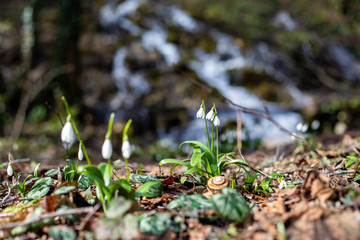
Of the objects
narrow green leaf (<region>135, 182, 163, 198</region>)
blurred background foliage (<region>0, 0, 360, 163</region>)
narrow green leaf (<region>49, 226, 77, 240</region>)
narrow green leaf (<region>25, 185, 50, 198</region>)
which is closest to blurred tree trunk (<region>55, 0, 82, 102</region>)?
blurred background foliage (<region>0, 0, 360, 163</region>)

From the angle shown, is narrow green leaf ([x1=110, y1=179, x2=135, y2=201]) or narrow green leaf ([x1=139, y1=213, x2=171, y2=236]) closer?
narrow green leaf ([x1=139, y1=213, x2=171, y2=236])

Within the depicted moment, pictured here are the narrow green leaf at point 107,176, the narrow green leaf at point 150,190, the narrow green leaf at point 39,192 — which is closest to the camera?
the narrow green leaf at point 107,176

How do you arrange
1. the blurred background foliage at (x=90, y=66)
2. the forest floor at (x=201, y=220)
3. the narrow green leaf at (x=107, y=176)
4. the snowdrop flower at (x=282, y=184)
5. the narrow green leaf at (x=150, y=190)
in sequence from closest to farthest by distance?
the forest floor at (x=201, y=220) → the narrow green leaf at (x=107, y=176) → the narrow green leaf at (x=150, y=190) → the snowdrop flower at (x=282, y=184) → the blurred background foliage at (x=90, y=66)

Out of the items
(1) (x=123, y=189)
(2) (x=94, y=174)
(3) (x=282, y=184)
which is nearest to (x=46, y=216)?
(2) (x=94, y=174)

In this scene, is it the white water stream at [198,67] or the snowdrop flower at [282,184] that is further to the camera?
the white water stream at [198,67]

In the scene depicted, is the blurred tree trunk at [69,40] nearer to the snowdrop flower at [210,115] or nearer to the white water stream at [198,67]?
the white water stream at [198,67]

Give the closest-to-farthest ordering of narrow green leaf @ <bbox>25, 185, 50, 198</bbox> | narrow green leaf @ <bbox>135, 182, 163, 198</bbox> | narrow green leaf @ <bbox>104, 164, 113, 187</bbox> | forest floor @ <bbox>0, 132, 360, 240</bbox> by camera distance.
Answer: forest floor @ <bbox>0, 132, 360, 240</bbox>
narrow green leaf @ <bbox>104, 164, 113, 187</bbox>
narrow green leaf @ <bbox>135, 182, 163, 198</bbox>
narrow green leaf @ <bbox>25, 185, 50, 198</bbox>

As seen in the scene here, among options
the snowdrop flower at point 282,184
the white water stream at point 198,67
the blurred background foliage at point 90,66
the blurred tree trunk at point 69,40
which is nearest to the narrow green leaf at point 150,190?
the snowdrop flower at point 282,184

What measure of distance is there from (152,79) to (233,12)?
702 cm

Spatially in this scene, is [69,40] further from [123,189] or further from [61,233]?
[61,233]

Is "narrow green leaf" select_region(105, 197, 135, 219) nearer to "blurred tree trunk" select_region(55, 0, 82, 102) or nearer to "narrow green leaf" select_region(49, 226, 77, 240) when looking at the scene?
"narrow green leaf" select_region(49, 226, 77, 240)

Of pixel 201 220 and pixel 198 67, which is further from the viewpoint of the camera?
pixel 198 67

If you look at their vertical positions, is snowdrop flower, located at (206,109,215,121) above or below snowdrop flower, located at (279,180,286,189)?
above

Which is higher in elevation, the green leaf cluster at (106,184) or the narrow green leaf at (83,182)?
the green leaf cluster at (106,184)
